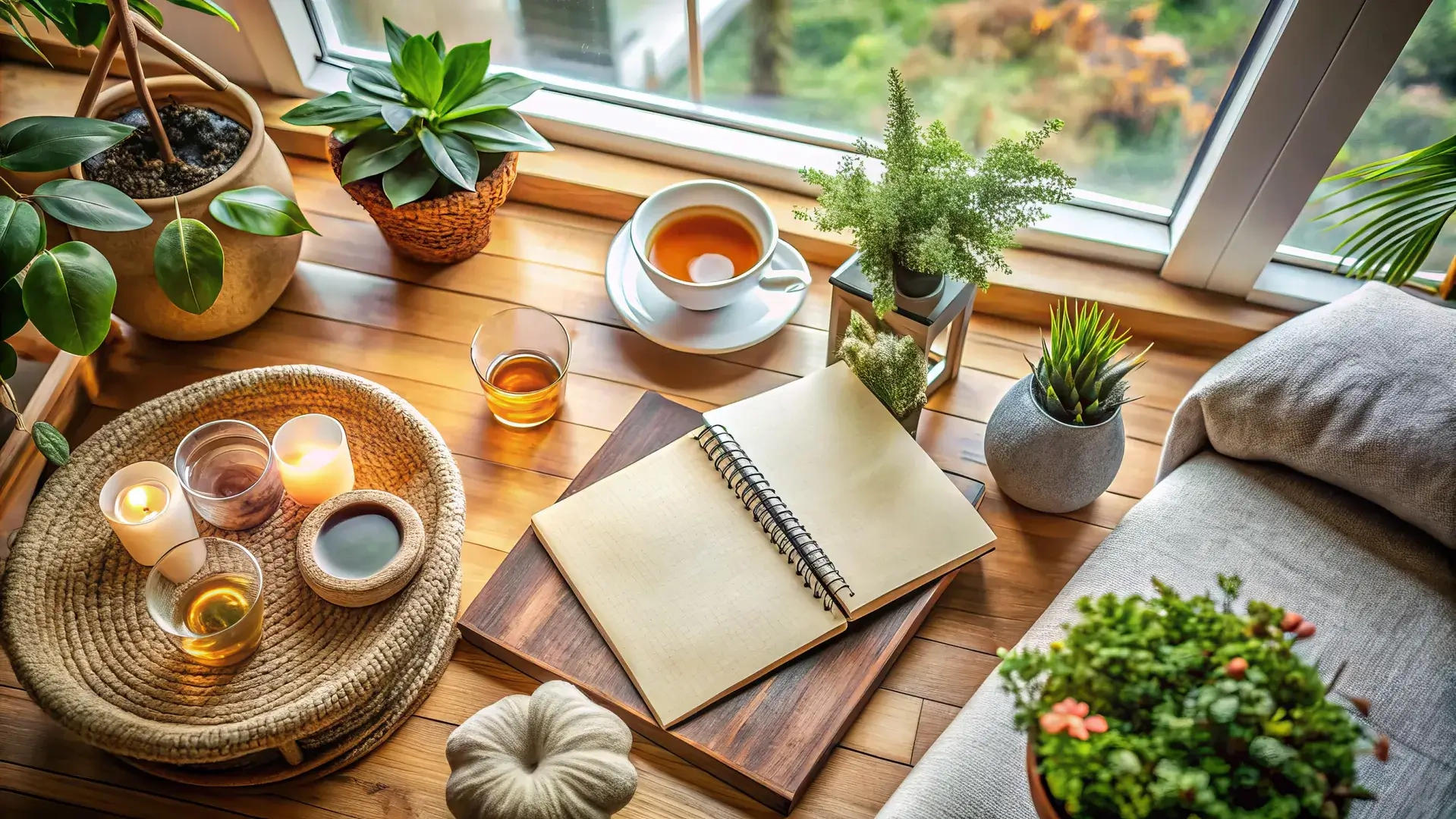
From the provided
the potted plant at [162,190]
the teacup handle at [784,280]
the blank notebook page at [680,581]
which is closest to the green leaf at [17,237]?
the potted plant at [162,190]

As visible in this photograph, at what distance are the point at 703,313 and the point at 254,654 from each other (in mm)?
641

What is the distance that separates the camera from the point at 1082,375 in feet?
3.38

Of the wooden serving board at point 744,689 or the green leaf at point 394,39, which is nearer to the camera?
the wooden serving board at point 744,689

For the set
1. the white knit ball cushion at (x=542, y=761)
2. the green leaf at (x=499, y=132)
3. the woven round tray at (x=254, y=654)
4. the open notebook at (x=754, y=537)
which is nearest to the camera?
the white knit ball cushion at (x=542, y=761)

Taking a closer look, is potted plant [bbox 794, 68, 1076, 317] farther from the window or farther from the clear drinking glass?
the clear drinking glass

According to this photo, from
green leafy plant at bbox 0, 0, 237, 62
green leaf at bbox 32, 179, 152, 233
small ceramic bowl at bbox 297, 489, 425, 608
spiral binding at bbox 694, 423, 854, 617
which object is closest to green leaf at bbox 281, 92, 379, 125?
green leafy plant at bbox 0, 0, 237, 62

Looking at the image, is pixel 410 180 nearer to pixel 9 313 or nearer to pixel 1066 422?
pixel 9 313

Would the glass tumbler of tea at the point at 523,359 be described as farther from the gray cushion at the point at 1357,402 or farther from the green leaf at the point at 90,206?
the gray cushion at the point at 1357,402

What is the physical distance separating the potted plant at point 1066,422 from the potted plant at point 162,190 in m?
0.83

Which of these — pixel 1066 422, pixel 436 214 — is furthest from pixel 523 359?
pixel 1066 422

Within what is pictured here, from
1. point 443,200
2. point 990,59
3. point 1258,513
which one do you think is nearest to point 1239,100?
point 990,59

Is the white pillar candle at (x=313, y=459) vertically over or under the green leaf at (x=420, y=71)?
under

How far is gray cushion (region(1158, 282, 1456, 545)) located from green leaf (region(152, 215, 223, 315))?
3.42ft

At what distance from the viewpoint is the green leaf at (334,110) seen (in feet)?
3.85
